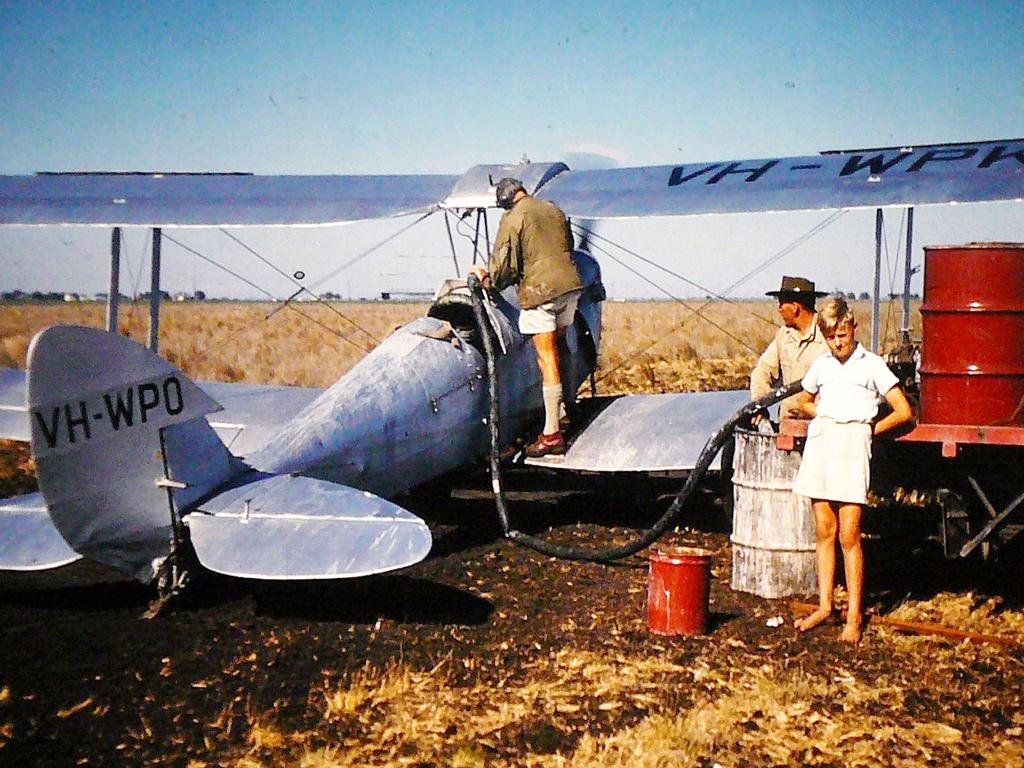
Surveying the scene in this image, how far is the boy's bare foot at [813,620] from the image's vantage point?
5.56 m

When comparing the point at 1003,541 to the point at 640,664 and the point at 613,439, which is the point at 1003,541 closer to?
the point at 640,664

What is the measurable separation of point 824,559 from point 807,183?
12.4 ft

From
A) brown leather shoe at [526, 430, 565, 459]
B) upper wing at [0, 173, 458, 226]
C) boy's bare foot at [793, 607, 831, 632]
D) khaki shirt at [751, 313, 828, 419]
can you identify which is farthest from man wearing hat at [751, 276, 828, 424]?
upper wing at [0, 173, 458, 226]

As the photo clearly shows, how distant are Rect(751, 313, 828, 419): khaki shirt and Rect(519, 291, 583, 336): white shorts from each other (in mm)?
1581

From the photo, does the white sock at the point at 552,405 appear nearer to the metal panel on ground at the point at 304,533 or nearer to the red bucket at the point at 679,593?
the red bucket at the point at 679,593

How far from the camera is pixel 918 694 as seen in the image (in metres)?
4.68

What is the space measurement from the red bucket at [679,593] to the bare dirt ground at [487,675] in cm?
10

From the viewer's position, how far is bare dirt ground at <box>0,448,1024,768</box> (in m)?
4.11

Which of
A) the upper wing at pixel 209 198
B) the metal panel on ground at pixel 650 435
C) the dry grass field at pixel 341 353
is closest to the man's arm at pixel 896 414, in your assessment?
the metal panel on ground at pixel 650 435

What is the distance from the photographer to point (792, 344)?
6.56 metres

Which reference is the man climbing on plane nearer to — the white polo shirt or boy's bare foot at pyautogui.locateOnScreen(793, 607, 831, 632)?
the white polo shirt

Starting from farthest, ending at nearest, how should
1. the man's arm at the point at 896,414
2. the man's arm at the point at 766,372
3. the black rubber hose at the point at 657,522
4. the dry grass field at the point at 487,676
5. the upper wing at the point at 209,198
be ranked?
the upper wing at the point at 209,198 → the man's arm at the point at 766,372 → the black rubber hose at the point at 657,522 → the man's arm at the point at 896,414 → the dry grass field at the point at 487,676

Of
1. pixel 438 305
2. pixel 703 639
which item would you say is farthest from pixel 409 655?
pixel 438 305

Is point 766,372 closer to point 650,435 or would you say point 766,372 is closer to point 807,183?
point 650,435
